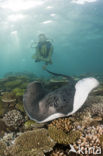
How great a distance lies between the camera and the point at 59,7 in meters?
25.3

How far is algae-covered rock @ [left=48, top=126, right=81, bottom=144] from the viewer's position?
324 centimetres

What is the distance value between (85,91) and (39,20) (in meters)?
31.0

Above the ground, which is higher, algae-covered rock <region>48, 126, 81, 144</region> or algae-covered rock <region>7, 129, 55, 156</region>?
algae-covered rock <region>48, 126, 81, 144</region>

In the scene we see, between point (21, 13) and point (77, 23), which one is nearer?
point (21, 13)

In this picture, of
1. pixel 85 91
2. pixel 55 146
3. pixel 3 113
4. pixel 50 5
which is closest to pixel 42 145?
pixel 55 146

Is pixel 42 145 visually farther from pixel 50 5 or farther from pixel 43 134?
pixel 50 5

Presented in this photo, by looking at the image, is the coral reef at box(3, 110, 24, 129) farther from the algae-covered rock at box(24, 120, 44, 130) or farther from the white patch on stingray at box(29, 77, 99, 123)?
the white patch on stingray at box(29, 77, 99, 123)

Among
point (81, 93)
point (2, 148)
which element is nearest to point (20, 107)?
point (2, 148)

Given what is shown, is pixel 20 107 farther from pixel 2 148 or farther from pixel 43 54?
pixel 43 54

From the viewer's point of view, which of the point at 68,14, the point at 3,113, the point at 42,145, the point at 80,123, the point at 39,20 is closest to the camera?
the point at 42,145

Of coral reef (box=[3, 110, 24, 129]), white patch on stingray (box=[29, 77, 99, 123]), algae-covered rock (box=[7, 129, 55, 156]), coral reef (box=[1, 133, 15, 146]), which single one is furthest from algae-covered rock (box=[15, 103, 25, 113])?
white patch on stingray (box=[29, 77, 99, 123])

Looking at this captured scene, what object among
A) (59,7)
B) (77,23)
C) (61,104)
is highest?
(59,7)

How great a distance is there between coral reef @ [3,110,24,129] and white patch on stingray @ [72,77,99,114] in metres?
2.44

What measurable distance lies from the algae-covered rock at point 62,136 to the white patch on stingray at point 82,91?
2.24ft
